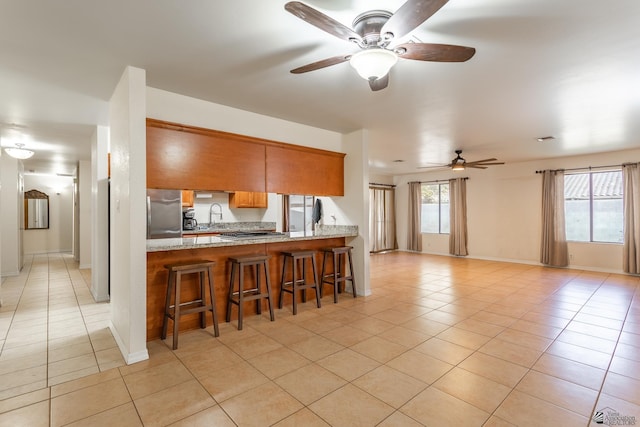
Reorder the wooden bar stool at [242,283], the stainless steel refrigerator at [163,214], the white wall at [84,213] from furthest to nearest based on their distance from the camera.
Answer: the white wall at [84,213] < the stainless steel refrigerator at [163,214] < the wooden bar stool at [242,283]

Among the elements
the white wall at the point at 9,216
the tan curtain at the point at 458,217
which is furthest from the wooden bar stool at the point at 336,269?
the white wall at the point at 9,216

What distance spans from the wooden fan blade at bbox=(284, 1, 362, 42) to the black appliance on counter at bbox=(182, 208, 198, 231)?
15.7ft

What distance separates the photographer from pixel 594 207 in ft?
22.4

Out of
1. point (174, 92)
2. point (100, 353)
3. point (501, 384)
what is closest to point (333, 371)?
point (501, 384)

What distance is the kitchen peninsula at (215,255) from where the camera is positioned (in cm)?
314

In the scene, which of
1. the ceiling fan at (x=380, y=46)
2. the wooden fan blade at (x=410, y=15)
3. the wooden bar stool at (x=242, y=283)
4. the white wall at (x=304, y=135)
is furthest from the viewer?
the wooden bar stool at (x=242, y=283)

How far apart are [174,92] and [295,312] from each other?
2.86 metres

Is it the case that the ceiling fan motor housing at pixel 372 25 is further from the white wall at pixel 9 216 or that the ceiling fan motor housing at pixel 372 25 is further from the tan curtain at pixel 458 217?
the tan curtain at pixel 458 217

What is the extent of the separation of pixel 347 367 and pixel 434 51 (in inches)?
94.7

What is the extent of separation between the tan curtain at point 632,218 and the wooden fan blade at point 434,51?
6.83 m

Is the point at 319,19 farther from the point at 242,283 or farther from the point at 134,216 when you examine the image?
the point at 242,283

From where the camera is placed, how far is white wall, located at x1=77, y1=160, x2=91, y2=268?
6.89 metres

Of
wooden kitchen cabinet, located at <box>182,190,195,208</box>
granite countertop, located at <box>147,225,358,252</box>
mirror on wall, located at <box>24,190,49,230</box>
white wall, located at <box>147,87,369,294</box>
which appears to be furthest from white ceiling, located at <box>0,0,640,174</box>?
mirror on wall, located at <box>24,190,49,230</box>

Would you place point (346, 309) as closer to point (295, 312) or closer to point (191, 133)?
point (295, 312)
